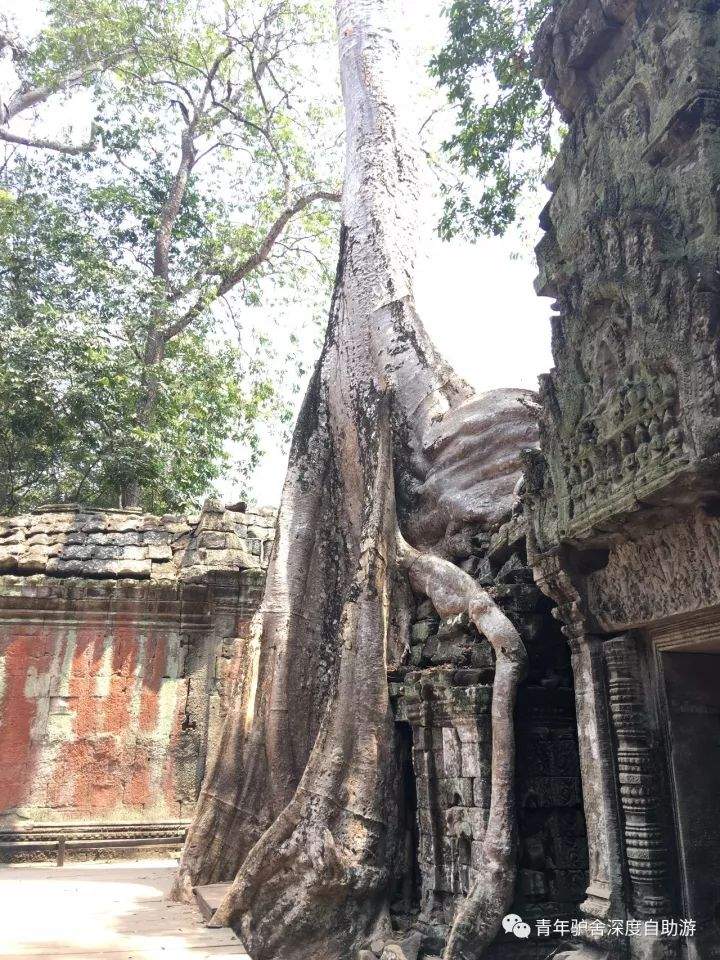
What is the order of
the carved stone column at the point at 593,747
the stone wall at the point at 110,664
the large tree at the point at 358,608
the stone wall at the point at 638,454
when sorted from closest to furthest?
the stone wall at the point at 638,454 < the carved stone column at the point at 593,747 < the large tree at the point at 358,608 < the stone wall at the point at 110,664

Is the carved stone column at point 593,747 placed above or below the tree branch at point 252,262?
below

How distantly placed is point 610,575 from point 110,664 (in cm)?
535

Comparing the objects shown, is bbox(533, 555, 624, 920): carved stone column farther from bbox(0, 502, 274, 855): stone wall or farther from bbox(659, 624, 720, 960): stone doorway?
bbox(0, 502, 274, 855): stone wall

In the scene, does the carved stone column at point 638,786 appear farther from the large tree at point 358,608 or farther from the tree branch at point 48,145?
the tree branch at point 48,145

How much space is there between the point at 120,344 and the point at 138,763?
722cm

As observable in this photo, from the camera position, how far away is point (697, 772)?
3291mm

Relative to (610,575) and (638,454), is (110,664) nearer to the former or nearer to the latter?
(610,575)

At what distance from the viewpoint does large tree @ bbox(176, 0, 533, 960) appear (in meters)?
4.20

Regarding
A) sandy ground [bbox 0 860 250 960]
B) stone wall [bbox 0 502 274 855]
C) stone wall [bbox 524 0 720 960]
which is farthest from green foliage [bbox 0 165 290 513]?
stone wall [bbox 524 0 720 960]

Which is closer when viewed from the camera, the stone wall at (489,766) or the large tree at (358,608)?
the stone wall at (489,766)

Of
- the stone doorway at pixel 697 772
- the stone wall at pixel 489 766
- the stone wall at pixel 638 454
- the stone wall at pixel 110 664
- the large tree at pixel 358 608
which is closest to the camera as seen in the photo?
the stone wall at pixel 638 454

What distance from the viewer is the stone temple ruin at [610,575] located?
2969 millimetres

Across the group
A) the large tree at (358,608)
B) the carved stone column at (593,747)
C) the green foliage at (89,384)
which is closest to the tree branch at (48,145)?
the green foliage at (89,384)

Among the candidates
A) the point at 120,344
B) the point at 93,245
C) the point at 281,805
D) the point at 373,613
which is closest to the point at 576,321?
the point at 373,613
